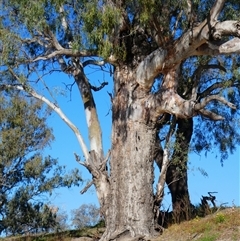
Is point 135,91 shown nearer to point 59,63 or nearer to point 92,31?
point 92,31

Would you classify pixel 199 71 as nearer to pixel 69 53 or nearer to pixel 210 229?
pixel 69 53

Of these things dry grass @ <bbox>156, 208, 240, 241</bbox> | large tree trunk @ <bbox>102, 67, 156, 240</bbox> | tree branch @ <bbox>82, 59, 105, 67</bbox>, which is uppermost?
tree branch @ <bbox>82, 59, 105, 67</bbox>

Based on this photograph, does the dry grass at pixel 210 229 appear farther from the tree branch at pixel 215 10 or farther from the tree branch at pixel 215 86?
the tree branch at pixel 215 10

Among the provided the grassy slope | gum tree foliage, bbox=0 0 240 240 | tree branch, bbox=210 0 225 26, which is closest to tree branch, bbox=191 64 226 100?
gum tree foliage, bbox=0 0 240 240

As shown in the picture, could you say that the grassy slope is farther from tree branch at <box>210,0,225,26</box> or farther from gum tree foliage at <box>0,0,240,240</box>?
tree branch at <box>210,0,225,26</box>

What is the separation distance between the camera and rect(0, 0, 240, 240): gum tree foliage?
12266 mm

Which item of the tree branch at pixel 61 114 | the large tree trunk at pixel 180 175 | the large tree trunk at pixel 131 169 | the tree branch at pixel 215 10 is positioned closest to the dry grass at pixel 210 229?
the large tree trunk at pixel 131 169

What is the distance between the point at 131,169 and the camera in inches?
519

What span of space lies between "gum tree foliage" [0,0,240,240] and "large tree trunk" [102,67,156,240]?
23 mm

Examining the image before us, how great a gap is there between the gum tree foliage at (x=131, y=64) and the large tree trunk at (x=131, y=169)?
0.02 m

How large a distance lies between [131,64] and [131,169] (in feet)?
8.29

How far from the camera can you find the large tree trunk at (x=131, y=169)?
13.0 m

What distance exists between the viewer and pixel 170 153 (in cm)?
1458

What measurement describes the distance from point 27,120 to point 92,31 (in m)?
10.1
